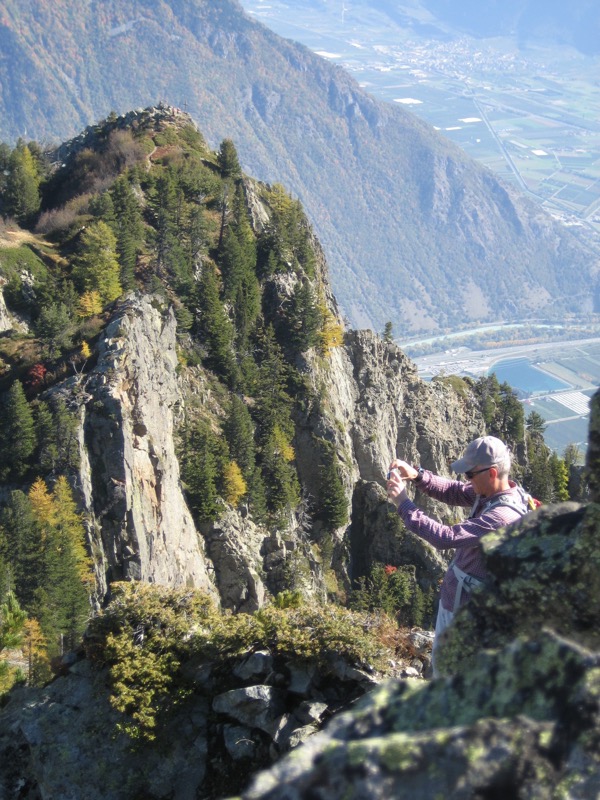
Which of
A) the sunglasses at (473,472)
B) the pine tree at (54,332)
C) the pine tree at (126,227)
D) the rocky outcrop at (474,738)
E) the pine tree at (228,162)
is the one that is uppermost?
the pine tree at (228,162)

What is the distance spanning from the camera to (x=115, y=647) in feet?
57.0

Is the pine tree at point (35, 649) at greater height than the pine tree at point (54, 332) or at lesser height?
lesser

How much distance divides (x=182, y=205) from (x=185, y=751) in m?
64.8

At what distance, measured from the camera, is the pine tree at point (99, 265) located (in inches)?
2347

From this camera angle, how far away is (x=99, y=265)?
60.1m

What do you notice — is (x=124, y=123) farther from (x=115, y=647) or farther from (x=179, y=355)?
(x=115, y=647)

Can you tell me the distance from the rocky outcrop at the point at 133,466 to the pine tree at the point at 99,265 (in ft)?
17.9

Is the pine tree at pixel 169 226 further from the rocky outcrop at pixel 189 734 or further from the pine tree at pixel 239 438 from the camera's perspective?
the rocky outcrop at pixel 189 734

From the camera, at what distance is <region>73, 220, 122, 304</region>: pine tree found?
196 feet

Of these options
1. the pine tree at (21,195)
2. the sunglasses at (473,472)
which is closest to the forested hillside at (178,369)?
the pine tree at (21,195)

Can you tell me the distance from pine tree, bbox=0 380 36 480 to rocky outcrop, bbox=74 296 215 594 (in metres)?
3.14

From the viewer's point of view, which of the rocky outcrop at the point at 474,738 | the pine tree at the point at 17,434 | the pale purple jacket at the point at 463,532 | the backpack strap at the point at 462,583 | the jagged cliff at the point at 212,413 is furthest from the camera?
the jagged cliff at the point at 212,413

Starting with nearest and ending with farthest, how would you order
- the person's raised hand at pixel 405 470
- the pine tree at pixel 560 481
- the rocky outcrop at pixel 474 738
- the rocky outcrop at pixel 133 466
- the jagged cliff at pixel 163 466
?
the rocky outcrop at pixel 474 738 < the person's raised hand at pixel 405 470 < the rocky outcrop at pixel 133 466 < the jagged cliff at pixel 163 466 < the pine tree at pixel 560 481

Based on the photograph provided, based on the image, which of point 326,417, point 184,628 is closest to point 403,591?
point 326,417
